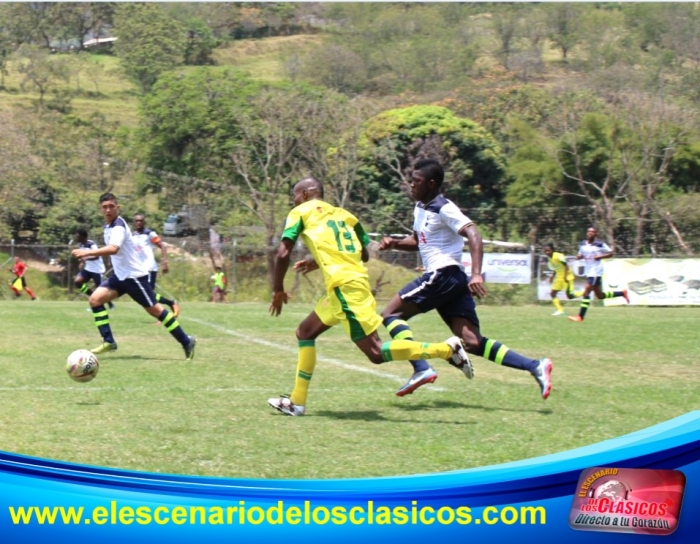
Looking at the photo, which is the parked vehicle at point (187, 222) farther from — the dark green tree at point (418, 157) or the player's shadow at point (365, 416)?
the player's shadow at point (365, 416)

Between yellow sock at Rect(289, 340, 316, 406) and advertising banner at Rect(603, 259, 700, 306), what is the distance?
20.2m

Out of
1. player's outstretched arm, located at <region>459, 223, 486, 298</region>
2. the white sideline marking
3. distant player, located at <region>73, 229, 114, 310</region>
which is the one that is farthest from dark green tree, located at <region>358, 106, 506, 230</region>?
player's outstretched arm, located at <region>459, 223, 486, 298</region>

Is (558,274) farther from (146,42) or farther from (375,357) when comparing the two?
(146,42)

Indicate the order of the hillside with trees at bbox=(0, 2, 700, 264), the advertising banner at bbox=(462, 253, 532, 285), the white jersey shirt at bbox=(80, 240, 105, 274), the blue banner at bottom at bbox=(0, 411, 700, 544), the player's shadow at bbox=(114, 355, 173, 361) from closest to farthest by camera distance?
the blue banner at bottom at bbox=(0, 411, 700, 544), the player's shadow at bbox=(114, 355, 173, 361), the white jersey shirt at bbox=(80, 240, 105, 274), the advertising banner at bbox=(462, 253, 532, 285), the hillside with trees at bbox=(0, 2, 700, 264)

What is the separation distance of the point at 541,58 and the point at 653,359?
75587 millimetres

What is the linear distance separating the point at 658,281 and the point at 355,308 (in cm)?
2133

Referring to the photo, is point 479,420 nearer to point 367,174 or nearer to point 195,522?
point 195,522

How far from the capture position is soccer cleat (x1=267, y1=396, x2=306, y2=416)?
7.35 m

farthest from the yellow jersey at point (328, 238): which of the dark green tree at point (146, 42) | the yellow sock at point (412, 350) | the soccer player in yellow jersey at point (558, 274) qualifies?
the dark green tree at point (146, 42)

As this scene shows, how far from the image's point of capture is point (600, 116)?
1465 inches

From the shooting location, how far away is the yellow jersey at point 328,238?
23.2 feet

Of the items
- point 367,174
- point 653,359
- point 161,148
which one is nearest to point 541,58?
point 161,148

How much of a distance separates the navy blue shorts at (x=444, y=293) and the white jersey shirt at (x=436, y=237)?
0.25 ft

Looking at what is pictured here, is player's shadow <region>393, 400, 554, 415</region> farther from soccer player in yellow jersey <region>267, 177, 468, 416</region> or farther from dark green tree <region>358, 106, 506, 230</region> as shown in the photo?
dark green tree <region>358, 106, 506, 230</region>
